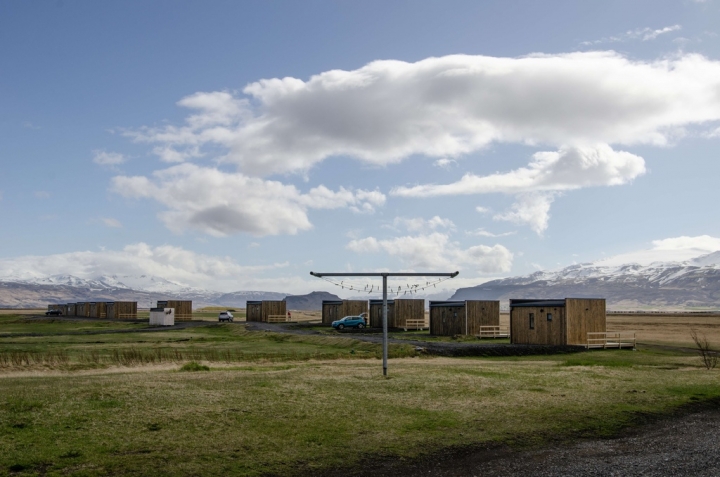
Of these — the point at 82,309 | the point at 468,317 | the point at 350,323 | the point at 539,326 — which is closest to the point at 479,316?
the point at 468,317

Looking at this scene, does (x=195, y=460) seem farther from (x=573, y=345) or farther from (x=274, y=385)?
(x=573, y=345)

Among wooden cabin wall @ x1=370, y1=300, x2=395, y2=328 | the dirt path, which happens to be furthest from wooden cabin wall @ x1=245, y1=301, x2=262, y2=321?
the dirt path

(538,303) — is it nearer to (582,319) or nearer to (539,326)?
(539,326)

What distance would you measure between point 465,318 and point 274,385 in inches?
1706

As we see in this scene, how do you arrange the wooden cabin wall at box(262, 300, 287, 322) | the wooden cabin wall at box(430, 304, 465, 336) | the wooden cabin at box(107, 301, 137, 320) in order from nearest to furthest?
the wooden cabin wall at box(430, 304, 465, 336), the wooden cabin wall at box(262, 300, 287, 322), the wooden cabin at box(107, 301, 137, 320)

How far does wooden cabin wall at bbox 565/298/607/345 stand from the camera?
1991 inches

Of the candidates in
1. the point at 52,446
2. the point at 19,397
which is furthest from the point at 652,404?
the point at 19,397

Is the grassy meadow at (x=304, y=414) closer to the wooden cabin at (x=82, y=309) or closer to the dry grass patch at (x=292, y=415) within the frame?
the dry grass patch at (x=292, y=415)

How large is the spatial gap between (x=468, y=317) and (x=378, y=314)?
20.3 metres

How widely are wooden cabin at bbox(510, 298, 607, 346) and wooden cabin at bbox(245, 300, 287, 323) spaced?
5965cm

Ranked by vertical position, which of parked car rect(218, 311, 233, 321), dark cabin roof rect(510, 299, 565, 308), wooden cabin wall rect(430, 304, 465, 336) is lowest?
parked car rect(218, 311, 233, 321)

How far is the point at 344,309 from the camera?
90.2m

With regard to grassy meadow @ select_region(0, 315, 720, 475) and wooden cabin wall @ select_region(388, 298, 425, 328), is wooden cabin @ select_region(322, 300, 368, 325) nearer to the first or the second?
wooden cabin wall @ select_region(388, 298, 425, 328)

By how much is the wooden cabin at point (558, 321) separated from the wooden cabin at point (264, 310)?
5965 cm
